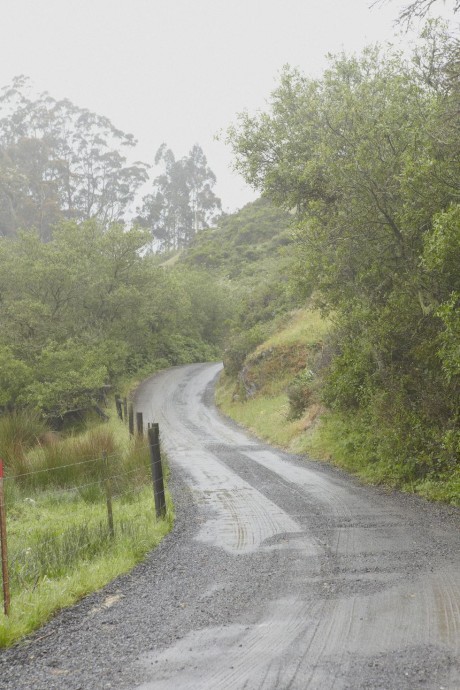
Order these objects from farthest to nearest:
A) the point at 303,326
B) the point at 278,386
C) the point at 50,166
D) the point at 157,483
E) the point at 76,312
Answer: the point at 50,166 → the point at 76,312 → the point at 303,326 → the point at 278,386 → the point at 157,483

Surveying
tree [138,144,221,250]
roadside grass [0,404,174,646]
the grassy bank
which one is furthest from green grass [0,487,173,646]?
tree [138,144,221,250]

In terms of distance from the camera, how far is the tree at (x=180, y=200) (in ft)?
272

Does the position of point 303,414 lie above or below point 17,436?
below

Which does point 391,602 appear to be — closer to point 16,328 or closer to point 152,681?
point 152,681

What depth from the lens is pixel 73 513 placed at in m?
10.2

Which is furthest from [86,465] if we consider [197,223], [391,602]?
[197,223]

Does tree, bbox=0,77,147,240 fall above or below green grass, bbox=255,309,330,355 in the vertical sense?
above

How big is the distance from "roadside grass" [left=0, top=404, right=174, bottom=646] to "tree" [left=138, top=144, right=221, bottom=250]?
70862 millimetres

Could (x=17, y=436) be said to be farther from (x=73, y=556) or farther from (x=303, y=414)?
(x=73, y=556)

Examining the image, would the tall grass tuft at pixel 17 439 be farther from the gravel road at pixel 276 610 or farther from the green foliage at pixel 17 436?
the gravel road at pixel 276 610

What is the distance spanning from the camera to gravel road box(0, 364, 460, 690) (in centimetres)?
403

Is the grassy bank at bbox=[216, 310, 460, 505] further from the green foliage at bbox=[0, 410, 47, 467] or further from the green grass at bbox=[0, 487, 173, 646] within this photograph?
the green foliage at bbox=[0, 410, 47, 467]

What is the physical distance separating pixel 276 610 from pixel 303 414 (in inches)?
572

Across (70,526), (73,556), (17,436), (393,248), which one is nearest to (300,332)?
(17,436)
